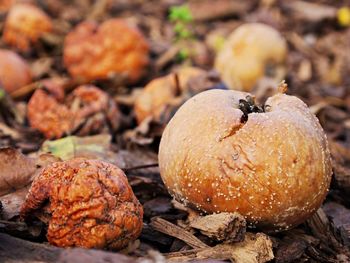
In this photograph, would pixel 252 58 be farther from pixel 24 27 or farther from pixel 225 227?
pixel 225 227

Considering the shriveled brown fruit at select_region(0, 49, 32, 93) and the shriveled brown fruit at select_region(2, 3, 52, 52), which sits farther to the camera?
the shriveled brown fruit at select_region(2, 3, 52, 52)

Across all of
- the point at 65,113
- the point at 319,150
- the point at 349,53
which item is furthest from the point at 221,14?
the point at 319,150

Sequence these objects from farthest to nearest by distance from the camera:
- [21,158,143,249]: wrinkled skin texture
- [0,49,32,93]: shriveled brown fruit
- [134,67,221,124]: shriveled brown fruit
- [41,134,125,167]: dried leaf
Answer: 1. [0,49,32,93]: shriveled brown fruit
2. [134,67,221,124]: shriveled brown fruit
3. [41,134,125,167]: dried leaf
4. [21,158,143,249]: wrinkled skin texture

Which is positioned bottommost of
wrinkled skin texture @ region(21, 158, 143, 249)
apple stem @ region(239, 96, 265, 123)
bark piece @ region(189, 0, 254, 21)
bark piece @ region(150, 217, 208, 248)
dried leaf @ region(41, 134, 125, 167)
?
bark piece @ region(189, 0, 254, 21)

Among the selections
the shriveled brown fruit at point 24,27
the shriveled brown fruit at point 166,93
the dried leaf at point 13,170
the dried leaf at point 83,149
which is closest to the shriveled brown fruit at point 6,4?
the shriveled brown fruit at point 24,27

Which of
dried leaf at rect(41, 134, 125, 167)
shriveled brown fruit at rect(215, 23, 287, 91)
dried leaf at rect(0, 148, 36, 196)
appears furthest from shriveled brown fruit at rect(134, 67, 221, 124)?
dried leaf at rect(0, 148, 36, 196)

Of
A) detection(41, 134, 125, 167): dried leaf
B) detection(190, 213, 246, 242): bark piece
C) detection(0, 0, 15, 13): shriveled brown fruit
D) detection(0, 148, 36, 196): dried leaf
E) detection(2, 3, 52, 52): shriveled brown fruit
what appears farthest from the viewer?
detection(0, 0, 15, 13): shriveled brown fruit

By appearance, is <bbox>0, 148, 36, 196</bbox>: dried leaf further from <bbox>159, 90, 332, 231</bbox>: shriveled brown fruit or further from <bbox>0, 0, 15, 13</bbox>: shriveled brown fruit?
<bbox>0, 0, 15, 13</bbox>: shriveled brown fruit
